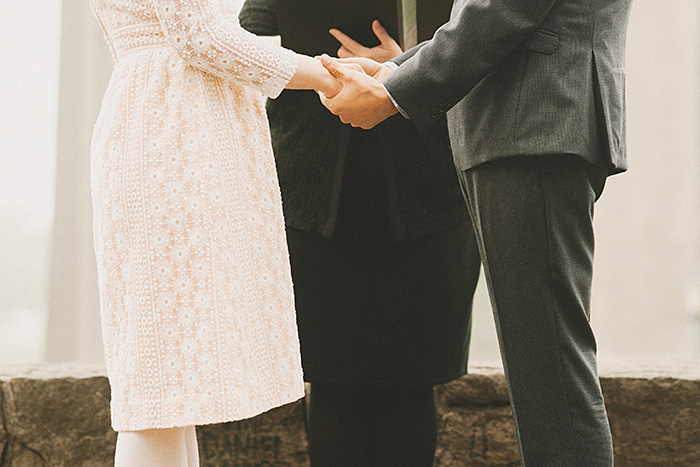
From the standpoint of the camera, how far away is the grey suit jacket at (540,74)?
89cm

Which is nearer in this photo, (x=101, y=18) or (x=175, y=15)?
(x=175, y=15)

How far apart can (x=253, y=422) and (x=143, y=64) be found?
858 mm

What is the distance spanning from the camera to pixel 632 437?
4.80 ft

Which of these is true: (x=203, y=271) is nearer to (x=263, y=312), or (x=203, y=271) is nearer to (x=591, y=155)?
(x=263, y=312)

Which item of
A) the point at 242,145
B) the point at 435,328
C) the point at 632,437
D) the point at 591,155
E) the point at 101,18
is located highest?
the point at 101,18

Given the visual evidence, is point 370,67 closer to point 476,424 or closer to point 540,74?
point 540,74

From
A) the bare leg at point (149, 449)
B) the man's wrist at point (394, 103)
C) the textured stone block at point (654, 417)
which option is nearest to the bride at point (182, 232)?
the bare leg at point (149, 449)

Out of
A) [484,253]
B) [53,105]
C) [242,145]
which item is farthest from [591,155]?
[53,105]

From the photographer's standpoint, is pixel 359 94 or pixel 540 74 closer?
pixel 540 74

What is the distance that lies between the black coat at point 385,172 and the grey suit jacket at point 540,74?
34 cm

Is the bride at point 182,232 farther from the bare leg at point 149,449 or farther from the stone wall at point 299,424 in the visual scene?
the stone wall at point 299,424

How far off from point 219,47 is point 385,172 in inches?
18.1

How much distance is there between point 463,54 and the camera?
3.08 ft

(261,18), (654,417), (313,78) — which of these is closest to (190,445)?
(313,78)
